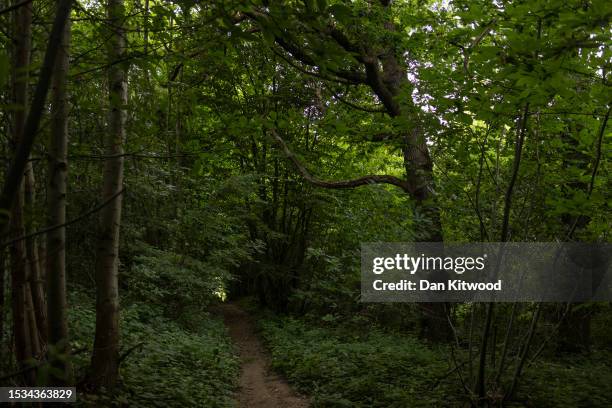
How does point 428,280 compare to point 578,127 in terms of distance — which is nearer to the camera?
point 578,127

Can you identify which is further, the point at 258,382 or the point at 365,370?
the point at 258,382

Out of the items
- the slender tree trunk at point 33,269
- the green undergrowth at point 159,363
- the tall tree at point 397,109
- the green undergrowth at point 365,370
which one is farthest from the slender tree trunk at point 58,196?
the green undergrowth at point 365,370

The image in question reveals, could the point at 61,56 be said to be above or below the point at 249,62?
below

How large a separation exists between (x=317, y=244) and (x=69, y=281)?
10.4m

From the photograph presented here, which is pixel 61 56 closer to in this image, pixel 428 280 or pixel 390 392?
pixel 390 392

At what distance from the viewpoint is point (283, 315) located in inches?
649

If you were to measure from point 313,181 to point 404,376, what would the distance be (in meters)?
4.44

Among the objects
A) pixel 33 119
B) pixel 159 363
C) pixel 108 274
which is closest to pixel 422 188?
pixel 159 363

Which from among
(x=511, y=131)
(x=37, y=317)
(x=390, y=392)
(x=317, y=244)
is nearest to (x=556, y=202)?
(x=511, y=131)

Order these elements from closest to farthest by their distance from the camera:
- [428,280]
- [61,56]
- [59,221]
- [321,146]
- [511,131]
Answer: [61,56] → [59,221] → [511,131] → [428,280] → [321,146]

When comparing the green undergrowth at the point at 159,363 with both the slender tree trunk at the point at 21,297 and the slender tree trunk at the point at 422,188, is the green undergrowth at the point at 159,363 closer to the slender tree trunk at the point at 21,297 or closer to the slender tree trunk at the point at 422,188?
the slender tree trunk at the point at 21,297

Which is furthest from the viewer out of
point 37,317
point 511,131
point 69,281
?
point 69,281

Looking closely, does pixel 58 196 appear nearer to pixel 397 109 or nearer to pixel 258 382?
pixel 258 382

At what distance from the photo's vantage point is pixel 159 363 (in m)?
7.09
